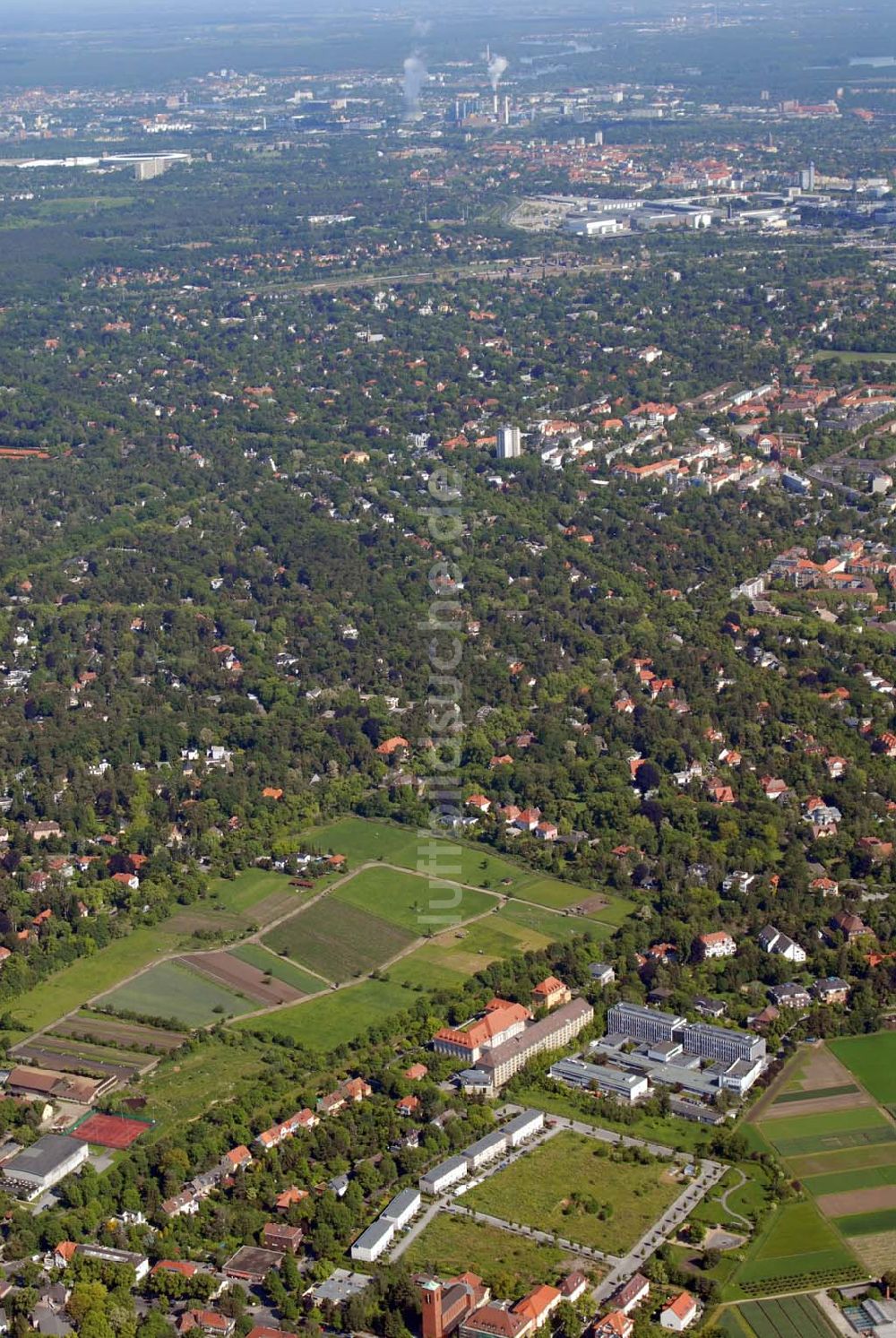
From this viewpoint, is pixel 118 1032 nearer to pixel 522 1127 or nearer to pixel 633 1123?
pixel 522 1127

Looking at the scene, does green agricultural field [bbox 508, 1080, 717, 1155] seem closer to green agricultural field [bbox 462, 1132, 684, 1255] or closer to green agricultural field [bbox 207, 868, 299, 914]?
green agricultural field [bbox 462, 1132, 684, 1255]

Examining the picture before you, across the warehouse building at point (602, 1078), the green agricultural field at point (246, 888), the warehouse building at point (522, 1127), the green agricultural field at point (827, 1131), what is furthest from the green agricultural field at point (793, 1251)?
the green agricultural field at point (246, 888)

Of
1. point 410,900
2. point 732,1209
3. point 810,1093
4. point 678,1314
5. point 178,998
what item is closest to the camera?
point 678,1314

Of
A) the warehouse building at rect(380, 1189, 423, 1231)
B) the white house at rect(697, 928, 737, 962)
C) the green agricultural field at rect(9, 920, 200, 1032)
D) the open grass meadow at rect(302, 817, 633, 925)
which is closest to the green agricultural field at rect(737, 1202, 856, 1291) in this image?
the warehouse building at rect(380, 1189, 423, 1231)

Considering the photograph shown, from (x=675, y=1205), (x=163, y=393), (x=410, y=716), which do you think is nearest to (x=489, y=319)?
(x=163, y=393)

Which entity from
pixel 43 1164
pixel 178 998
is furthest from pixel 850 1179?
pixel 178 998

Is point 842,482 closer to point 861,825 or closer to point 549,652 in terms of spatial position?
point 549,652
